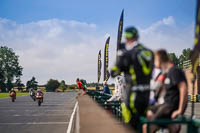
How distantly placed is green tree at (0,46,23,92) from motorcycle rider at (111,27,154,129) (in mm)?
116989

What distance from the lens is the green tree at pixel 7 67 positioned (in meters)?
116

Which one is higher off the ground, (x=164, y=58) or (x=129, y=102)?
(x=164, y=58)

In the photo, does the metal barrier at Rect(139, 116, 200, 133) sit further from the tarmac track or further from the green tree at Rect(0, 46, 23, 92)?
the green tree at Rect(0, 46, 23, 92)

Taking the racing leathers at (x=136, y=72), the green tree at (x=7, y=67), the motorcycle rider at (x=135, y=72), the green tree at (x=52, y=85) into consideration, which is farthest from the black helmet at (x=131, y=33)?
the green tree at (x=52, y=85)

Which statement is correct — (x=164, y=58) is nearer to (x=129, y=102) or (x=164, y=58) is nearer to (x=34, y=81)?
(x=129, y=102)

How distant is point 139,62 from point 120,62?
246mm

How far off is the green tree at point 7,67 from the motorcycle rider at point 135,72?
117 m

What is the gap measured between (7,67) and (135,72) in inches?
4646

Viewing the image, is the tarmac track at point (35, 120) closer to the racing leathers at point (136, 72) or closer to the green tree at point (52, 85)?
the racing leathers at point (136, 72)

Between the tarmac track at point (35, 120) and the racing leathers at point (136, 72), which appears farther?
the tarmac track at point (35, 120)

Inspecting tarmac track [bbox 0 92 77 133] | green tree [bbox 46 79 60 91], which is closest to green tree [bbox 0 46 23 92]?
green tree [bbox 46 79 60 91]

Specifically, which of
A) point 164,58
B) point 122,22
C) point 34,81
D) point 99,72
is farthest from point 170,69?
point 34,81

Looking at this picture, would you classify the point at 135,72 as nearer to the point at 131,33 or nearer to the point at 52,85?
the point at 131,33

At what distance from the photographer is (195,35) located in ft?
15.6
